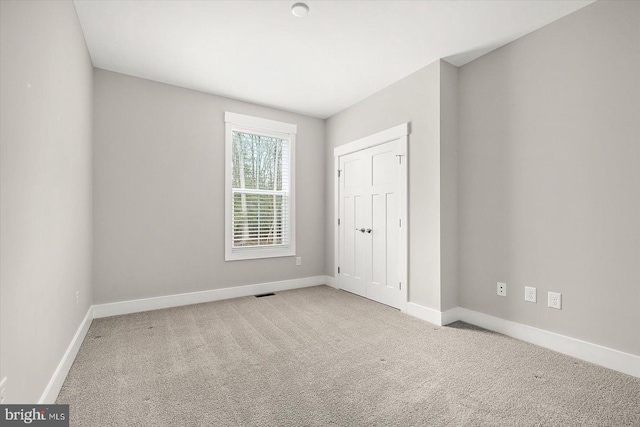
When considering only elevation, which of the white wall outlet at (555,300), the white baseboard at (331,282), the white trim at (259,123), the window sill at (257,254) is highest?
the white trim at (259,123)

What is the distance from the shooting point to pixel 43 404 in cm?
158

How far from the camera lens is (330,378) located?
6.58ft

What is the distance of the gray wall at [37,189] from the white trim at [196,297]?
2.90ft

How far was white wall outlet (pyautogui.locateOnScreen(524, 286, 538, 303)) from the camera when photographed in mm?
2570

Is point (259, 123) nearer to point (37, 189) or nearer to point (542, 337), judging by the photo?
point (37, 189)

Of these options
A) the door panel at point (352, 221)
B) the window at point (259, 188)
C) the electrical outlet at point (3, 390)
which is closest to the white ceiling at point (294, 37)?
the window at point (259, 188)

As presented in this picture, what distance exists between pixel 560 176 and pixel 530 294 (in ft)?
3.26

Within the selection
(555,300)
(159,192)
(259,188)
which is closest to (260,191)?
(259,188)

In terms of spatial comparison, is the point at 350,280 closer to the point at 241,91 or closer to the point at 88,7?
the point at 241,91

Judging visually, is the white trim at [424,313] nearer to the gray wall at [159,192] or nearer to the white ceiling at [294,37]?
the gray wall at [159,192]

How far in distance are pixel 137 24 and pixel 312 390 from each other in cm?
305

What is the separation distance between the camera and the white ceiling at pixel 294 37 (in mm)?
2324

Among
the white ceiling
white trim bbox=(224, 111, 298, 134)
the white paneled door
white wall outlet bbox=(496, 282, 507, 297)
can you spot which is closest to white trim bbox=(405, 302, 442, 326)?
the white paneled door

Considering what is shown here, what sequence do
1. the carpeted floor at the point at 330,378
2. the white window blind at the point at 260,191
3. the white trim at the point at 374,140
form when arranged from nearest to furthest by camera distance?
the carpeted floor at the point at 330,378 → the white trim at the point at 374,140 → the white window blind at the point at 260,191
